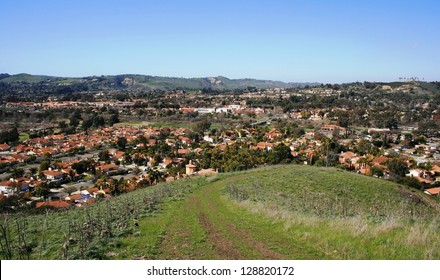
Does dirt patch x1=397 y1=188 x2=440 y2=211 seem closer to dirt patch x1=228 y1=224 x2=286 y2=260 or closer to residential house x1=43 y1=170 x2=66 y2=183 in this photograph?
dirt patch x1=228 y1=224 x2=286 y2=260

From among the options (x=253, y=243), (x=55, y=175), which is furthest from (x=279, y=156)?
(x=253, y=243)

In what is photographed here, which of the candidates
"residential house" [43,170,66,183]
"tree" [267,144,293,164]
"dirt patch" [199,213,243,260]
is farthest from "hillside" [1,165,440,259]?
"residential house" [43,170,66,183]

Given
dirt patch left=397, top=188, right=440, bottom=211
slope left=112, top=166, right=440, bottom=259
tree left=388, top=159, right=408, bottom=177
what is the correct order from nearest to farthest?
slope left=112, top=166, right=440, bottom=259
dirt patch left=397, top=188, right=440, bottom=211
tree left=388, top=159, right=408, bottom=177

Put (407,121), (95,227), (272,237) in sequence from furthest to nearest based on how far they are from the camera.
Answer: (407,121)
(95,227)
(272,237)

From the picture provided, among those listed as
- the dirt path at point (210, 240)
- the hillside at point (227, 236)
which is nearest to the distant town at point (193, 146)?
the hillside at point (227, 236)

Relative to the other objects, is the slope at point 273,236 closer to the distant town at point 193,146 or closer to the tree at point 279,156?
the distant town at point 193,146

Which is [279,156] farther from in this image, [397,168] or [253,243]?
[253,243]

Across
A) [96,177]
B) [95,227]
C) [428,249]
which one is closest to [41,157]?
[96,177]

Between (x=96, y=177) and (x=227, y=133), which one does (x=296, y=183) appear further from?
(x=227, y=133)

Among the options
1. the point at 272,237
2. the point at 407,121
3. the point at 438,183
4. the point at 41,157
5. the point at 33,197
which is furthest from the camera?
the point at 407,121
